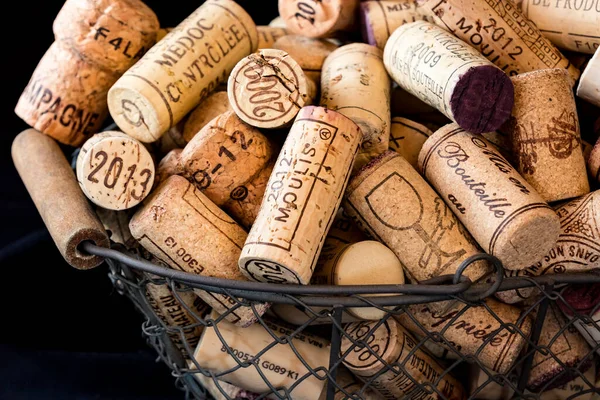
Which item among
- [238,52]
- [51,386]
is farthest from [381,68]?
[51,386]

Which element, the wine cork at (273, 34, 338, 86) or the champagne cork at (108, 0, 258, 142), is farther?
the wine cork at (273, 34, 338, 86)

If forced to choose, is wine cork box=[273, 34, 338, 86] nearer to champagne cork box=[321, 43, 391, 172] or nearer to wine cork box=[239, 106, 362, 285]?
champagne cork box=[321, 43, 391, 172]

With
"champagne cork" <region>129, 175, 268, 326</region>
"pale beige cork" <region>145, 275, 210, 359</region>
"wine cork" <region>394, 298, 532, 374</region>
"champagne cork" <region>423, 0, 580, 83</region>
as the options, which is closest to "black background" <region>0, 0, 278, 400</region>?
"pale beige cork" <region>145, 275, 210, 359</region>

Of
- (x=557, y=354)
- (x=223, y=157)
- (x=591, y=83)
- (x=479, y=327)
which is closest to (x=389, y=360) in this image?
(x=479, y=327)

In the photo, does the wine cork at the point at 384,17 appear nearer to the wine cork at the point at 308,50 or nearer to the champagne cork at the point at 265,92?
the wine cork at the point at 308,50

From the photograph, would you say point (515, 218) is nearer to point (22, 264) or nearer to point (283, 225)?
point (283, 225)
